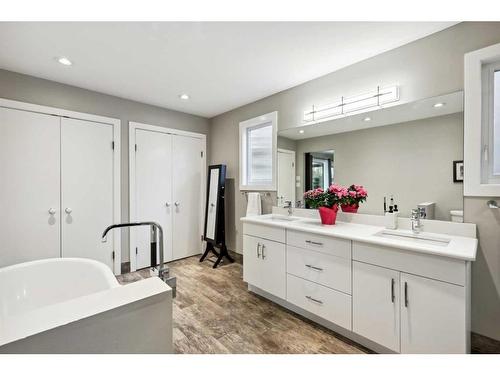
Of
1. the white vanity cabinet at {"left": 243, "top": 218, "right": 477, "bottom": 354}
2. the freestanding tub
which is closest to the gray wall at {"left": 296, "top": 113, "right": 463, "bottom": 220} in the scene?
the white vanity cabinet at {"left": 243, "top": 218, "right": 477, "bottom": 354}

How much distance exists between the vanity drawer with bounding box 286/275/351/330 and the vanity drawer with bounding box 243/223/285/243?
365 millimetres

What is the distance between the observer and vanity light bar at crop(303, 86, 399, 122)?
1914 millimetres

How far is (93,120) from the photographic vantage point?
8.92 ft

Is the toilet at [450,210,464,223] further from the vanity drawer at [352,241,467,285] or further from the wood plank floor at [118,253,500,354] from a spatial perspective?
the wood plank floor at [118,253,500,354]

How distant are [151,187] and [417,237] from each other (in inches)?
122

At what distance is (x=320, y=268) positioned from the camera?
5.95 feet

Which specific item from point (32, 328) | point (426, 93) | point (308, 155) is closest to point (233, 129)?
point (308, 155)

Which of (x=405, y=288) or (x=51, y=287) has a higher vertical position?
(x=405, y=288)

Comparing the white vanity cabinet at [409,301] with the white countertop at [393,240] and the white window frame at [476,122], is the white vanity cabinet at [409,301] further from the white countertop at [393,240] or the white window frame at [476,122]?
the white window frame at [476,122]

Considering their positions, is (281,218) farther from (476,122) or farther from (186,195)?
(476,122)

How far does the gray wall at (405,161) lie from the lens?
1.64m

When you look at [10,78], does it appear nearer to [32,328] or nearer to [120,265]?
[120,265]
